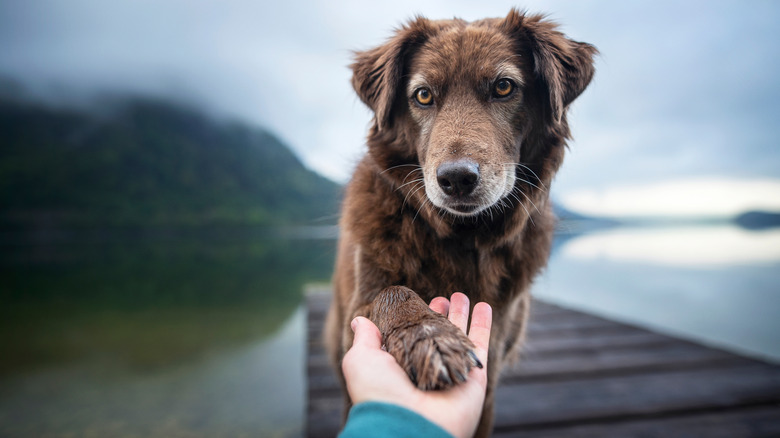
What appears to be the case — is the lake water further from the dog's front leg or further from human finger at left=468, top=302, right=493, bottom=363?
the dog's front leg

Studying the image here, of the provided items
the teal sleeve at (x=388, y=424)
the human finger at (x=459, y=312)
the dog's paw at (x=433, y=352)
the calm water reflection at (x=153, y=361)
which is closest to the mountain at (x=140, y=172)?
the calm water reflection at (x=153, y=361)

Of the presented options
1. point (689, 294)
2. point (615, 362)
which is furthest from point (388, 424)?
point (689, 294)

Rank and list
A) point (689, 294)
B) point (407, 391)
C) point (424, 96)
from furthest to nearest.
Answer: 1. point (689, 294)
2. point (424, 96)
3. point (407, 391)

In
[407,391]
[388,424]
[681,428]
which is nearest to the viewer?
[388,424]

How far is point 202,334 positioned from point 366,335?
26.0 feet

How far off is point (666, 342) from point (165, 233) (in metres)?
80.7

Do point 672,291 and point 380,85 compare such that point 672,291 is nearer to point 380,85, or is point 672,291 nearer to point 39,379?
point 380,85

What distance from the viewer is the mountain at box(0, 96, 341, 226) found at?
8406 cm

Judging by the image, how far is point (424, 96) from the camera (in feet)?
6.99

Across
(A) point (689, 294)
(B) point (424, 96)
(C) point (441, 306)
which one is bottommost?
(A) point (689, 294)

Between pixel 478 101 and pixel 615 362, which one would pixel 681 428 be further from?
pixel 478 101

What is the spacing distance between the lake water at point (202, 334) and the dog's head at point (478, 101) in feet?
3.01

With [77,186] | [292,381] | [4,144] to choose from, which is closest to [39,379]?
[292,381]

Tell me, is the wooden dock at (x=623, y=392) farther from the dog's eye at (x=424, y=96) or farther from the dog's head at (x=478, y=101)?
the dog's eye at (x=424, y=96)
